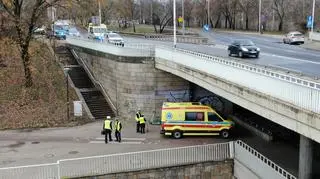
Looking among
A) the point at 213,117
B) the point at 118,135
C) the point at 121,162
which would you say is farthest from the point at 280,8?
the point at 121,162

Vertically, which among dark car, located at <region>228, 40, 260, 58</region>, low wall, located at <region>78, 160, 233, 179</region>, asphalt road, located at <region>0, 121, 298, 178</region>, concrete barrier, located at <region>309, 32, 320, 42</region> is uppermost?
concrete barrier, located at <region>309, 32, 320, 42</region>

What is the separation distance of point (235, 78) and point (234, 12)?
68856mm

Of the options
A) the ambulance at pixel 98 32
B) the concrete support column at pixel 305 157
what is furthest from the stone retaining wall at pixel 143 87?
the ambulance at pixel 98 32

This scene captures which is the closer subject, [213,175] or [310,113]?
[310,113]

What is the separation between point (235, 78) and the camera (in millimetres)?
17000

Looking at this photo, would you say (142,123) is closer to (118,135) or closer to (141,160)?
(118,135)

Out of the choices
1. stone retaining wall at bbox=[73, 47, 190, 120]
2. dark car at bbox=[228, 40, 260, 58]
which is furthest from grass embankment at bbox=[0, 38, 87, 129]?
dark car at bbox=[228, 40, 260, 58]

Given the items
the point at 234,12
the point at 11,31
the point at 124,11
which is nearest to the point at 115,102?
the point at 11,31

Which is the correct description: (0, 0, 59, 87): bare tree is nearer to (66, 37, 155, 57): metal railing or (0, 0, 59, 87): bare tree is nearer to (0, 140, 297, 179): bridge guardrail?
(66, 37, 155, 57): metal railing

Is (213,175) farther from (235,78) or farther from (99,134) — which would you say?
(99,134)

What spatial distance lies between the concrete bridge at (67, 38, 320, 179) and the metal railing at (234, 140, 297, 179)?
86 cm

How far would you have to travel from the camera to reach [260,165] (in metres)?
16.2

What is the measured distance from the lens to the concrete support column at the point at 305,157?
1443 centimetres

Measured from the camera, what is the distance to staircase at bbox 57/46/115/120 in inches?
1161
